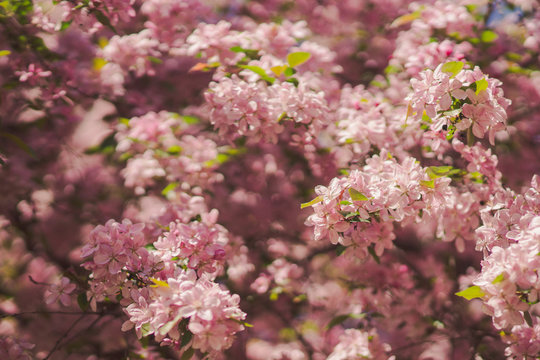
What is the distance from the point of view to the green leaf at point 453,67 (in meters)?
1.21

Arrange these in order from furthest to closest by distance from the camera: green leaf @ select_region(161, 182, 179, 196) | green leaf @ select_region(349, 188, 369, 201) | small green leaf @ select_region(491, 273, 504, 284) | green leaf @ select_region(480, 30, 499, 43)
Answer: green leaf @ select_region(480, 30, 499, 43)
green leaf @ select_region(161, 182, 179, 196)
green leaf @ select_region(349, 188, 369, 201)
small green leaf @ select_region(491, 273, 504, 284)

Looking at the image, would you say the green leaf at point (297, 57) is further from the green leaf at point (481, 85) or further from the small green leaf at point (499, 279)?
the small green leaf at point (499, 279)

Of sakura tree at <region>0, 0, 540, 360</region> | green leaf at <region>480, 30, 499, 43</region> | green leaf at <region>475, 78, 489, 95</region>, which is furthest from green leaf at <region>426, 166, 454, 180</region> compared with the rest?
green leaf at <region>480, 30, 499, 43</region>

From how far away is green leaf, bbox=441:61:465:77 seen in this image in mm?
1208

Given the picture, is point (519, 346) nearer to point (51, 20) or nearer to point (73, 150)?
point (51, 20)

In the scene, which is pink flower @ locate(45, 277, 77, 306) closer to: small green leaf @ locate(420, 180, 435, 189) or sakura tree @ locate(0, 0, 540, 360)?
sakura tree @ locate(0, 0, 540, 360)

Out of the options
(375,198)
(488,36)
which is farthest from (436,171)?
(488,36)

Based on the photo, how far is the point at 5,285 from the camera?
227 centimetres

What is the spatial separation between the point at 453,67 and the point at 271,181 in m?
1.50

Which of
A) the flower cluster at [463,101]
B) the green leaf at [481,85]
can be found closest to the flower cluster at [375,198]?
the flower cluster at [463,101]

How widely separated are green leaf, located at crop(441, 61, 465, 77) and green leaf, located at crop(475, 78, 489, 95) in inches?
2.4

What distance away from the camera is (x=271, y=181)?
2.59 m

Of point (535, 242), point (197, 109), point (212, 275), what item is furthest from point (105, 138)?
point (535, 242)

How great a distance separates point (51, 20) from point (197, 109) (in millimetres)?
903
